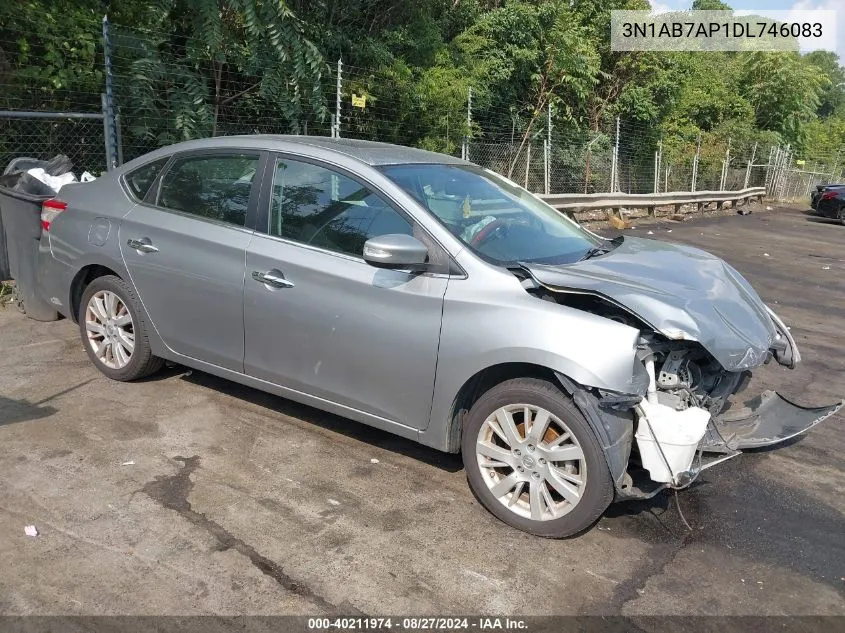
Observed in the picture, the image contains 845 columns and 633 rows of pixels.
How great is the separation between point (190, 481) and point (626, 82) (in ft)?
70.9

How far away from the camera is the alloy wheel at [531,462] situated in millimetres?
3432

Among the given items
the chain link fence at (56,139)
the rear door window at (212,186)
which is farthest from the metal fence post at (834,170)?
the rear door window at (212,186)

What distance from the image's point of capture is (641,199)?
18688 millimetres

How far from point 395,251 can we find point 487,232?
0.70m

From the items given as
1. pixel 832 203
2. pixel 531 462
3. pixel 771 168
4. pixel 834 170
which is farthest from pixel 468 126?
pixel 834 170

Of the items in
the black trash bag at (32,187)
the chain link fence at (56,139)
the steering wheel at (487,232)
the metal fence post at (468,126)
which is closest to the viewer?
the steering wheel at (487,232)

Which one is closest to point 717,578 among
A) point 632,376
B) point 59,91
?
point 632,376

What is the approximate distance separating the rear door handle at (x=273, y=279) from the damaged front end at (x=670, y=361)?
133 centimetres

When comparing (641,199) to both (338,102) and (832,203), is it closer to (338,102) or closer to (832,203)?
(832,203)

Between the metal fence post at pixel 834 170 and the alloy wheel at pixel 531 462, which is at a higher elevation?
the metal fence post at pixel 834 170

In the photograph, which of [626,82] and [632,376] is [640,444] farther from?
[626,82]

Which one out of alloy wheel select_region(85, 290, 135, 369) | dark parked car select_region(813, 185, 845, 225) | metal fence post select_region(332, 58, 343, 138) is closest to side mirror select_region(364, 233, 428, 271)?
alloy wheel select_region(85, 290, 135, 369)

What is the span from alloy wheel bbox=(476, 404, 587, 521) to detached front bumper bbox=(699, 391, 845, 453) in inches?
27.5

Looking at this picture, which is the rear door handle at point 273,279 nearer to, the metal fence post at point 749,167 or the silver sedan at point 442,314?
the silver sedan at point 442,314
